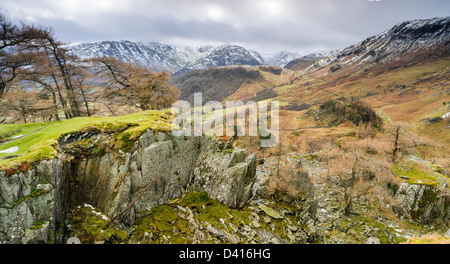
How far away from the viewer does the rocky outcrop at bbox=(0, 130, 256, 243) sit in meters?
8.13

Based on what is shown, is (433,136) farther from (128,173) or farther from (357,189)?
(128,173)

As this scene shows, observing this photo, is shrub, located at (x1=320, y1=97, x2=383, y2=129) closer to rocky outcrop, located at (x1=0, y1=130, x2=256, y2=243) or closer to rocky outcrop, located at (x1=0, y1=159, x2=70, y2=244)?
rocky outcrop, located at (x1=0, y1=130, x2=256, y2=243)

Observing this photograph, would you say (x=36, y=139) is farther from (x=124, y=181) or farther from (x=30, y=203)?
(x=124, y=181)

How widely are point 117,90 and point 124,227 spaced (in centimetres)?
2331

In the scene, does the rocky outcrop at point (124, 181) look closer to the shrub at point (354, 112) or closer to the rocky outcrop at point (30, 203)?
the rocky outcrop at point (30, 203)

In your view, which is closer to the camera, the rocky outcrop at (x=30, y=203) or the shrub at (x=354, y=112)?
the rocky outcrop at (x=30, y=203)

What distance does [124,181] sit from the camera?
11805 millimetres

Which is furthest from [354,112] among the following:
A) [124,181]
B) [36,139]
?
[36,139]

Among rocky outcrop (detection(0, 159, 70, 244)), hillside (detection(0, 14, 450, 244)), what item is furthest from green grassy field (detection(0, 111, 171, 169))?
rocky outcrop (detection(0, 159, 70, 244))

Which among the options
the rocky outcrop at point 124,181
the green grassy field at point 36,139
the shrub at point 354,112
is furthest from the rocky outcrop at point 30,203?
the shrub at point 354,112

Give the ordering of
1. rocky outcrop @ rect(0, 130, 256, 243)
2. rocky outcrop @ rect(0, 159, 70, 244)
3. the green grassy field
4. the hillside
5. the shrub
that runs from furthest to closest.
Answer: the shrub → the green grassy field → the hillside → rocky outcrop @ rect(0, 130, 256, 243) → rocky outcrop @ rect(0, 159, 70, 244)

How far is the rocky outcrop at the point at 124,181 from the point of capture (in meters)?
8.13

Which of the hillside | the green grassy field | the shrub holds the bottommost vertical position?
the hillside

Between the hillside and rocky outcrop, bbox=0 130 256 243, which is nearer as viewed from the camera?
rocky outcrop, bbox=0 130 256 243
